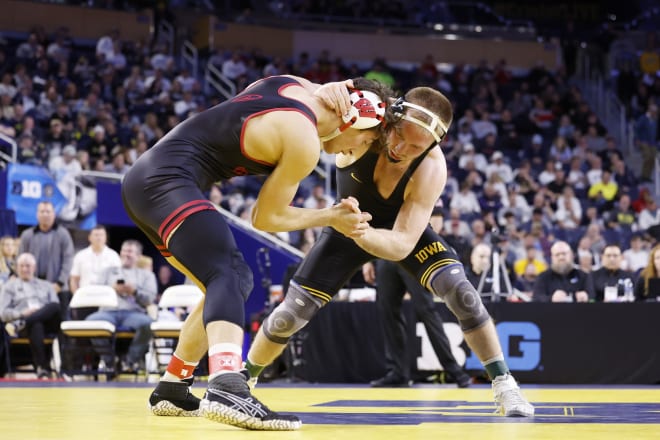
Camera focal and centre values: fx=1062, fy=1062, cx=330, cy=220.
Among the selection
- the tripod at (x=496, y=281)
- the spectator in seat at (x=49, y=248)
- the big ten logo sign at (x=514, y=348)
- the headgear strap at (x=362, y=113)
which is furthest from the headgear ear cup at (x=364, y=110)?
the spectator in seat at (x=49, y=248)

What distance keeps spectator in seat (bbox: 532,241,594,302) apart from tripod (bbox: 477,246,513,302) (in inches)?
12.5

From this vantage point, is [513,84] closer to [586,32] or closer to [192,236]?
[586,32]

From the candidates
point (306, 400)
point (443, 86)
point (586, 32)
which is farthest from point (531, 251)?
point (586, 32)

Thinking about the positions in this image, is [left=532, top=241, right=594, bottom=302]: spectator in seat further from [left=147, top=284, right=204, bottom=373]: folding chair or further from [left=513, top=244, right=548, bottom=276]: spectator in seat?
[left=147, top=284, right=204, bottom=373]: folding chair

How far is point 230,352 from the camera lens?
12.5 feet

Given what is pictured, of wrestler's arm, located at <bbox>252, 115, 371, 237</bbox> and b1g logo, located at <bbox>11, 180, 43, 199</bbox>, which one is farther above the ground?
b1g logo, located at <bbox>11, 180, 43, 199</bbox>

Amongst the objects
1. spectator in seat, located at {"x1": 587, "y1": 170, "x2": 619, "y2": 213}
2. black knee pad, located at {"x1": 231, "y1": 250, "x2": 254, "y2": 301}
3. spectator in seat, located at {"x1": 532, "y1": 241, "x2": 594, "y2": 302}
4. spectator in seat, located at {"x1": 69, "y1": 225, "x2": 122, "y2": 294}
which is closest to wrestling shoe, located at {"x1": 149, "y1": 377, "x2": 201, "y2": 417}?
black knee pad, located at {"x1": 231, "y1": 250, "x2": 254, "y2": 301}

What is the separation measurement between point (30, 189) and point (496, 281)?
19.4ft

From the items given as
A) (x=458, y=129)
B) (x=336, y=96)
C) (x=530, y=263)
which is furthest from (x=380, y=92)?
(x=458, y=129)

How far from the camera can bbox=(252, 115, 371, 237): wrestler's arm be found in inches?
152

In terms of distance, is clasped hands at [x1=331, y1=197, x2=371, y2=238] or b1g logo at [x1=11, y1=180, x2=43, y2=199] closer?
clasped hands at [x1=331, y1=197, x2=371, y2=238]

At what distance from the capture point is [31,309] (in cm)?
979

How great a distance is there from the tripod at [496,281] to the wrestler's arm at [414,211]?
4.84 meters

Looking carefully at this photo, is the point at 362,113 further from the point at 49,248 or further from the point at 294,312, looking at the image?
the point at 49,248
